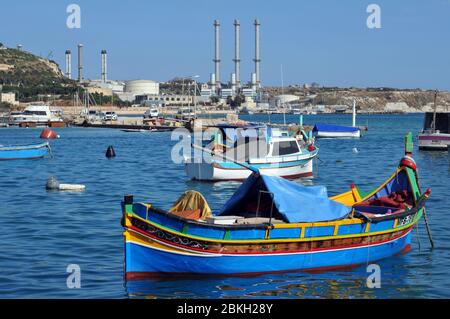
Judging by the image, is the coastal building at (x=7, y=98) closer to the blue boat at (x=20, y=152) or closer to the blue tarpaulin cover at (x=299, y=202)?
the blue boat at (x=20, y=152)

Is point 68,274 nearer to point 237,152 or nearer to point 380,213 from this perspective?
Answer: point 380,213

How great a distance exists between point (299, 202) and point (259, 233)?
1855 millimetres

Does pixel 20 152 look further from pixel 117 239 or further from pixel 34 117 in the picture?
pixel 34 117

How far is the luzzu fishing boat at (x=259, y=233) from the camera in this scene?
1884 centimetres

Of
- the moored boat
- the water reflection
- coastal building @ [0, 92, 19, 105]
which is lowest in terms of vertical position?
the water reflection

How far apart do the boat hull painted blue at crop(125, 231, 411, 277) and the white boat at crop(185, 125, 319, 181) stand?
1980 cm

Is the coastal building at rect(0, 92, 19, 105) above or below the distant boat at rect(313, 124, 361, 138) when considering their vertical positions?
above

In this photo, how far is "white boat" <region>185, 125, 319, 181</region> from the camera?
42.0 metres

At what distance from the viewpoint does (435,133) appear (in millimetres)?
66438

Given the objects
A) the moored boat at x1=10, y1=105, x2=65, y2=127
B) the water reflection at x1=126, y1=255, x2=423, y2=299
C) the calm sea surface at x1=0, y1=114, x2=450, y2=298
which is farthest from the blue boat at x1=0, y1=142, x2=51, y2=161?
the moored boat at x1=10, y1=105, x2=65, y2=127

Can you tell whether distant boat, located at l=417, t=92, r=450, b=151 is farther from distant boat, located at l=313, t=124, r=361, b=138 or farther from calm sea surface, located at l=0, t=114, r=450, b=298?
distant boat, located at l=313, t=124, r=361, b=138

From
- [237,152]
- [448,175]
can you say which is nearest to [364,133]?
[448,175]

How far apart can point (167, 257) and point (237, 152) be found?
24.0 metres

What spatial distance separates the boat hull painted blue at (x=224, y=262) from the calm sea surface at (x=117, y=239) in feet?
0.79
